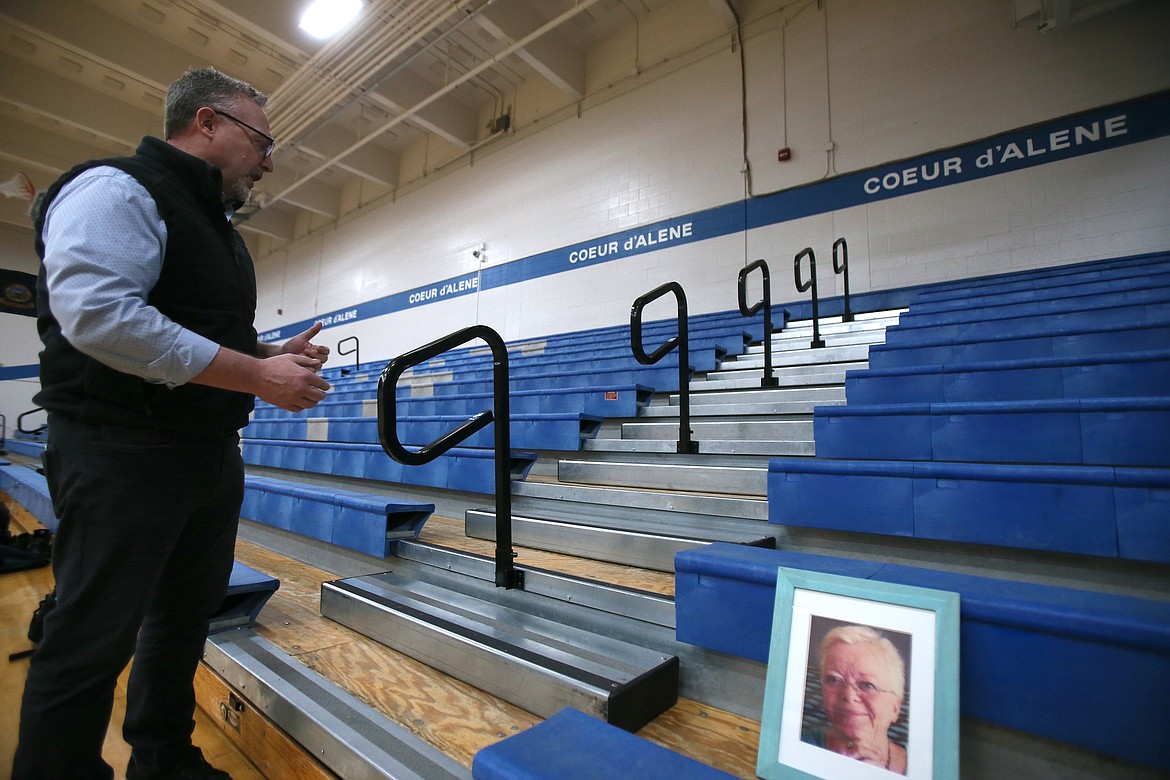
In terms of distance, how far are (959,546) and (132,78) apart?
8.86 meters

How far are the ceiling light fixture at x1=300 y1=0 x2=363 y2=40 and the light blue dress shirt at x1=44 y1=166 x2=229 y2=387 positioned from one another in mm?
5062

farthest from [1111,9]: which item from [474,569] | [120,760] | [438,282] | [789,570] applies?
[438,282]

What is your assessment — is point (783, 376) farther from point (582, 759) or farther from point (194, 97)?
point (194, 97)

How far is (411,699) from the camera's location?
1.03 metres

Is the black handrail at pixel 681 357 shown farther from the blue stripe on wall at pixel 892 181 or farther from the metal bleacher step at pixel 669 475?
the blue stripe on wall at pixel 892 181

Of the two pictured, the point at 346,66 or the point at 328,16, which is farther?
the point at 346,66

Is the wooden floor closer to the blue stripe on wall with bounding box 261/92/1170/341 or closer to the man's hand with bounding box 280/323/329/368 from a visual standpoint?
the man's hand with bounding box 280/323/329/368

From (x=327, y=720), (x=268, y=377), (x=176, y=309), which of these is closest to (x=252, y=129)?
(x=176, y=309)

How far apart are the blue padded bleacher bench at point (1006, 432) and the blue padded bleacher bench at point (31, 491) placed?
2994 millimetres

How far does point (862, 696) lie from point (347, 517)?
167 cm

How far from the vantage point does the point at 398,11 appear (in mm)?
4535

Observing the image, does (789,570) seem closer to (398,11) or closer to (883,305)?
→ (883,305)

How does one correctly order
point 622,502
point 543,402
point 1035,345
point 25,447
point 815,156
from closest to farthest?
point 622,502
point 1035,345
point 543,402
point 815,156
point 25,447

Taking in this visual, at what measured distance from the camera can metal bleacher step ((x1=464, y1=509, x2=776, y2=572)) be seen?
1.38m
